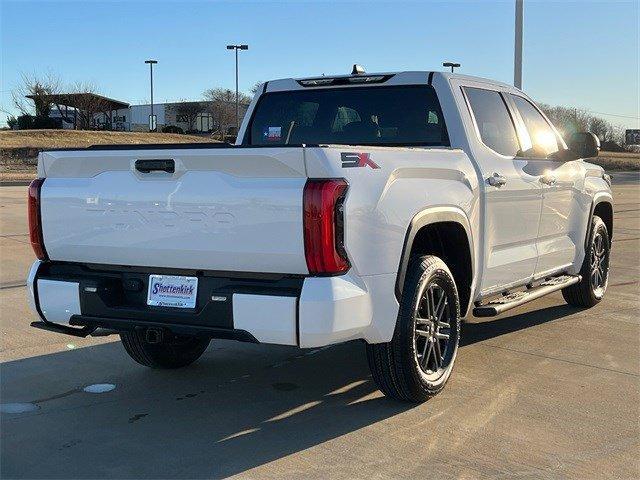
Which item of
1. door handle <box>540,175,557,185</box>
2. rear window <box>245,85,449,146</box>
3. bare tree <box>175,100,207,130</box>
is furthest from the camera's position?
bare tree <box>175,100,207,130</box>

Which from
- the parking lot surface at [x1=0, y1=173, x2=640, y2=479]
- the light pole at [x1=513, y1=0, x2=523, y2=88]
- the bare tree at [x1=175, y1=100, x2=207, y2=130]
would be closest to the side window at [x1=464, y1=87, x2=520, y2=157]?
the parking lot surface at [x1=0, y1=173, x2=640, y2=479]

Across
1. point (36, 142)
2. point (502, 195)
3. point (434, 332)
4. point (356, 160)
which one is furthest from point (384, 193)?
point (36, 142)

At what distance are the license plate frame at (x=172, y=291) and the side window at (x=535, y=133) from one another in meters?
3.12

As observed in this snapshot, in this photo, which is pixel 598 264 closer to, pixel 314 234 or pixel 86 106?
pixel 314 234

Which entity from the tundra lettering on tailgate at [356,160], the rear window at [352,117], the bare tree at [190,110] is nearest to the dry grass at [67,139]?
the bare tree at [190,110]

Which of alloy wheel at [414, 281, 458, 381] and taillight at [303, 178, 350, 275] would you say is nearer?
taillight at [303, 178, 350, 275]

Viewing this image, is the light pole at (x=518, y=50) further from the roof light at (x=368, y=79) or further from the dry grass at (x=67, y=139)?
the dry grass at (x=67, y=139)

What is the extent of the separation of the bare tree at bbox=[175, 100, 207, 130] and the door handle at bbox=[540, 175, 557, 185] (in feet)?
229

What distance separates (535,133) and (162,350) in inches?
138

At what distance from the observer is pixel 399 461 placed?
3787 millimetres

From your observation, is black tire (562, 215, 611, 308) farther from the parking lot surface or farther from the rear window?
the rear window

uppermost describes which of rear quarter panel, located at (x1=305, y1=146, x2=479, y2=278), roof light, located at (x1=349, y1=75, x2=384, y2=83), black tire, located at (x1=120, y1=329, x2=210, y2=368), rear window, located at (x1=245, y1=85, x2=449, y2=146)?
roof light, located at (x1=349, y1=75, x2=384, y2=83)

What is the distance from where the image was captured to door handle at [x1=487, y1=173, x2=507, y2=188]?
5340mm

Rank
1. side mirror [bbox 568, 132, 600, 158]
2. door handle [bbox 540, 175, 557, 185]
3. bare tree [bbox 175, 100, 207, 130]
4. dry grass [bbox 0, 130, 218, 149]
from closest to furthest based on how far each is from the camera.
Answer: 1. door handle [bbox 540, 175, 557, 185]
2. side mirror [bbox 568, 132, 600, 158]
3. dry grass [bbox 0, 130, 218, 149]
4. bare tree [bbox 175, 100, 207, 130]
